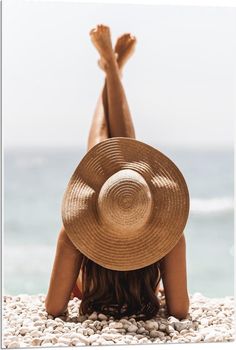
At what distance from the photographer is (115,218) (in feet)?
9.37

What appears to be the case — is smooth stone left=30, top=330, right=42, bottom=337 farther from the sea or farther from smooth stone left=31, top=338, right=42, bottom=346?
the sea

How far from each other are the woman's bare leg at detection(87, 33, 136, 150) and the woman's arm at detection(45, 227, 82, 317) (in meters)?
0.64

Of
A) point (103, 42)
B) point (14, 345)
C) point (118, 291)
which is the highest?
point (103, 42)

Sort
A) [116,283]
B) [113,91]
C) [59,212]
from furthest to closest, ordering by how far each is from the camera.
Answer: [59,212] < [113,91] < [116,283]

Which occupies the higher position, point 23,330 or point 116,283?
point 116,283

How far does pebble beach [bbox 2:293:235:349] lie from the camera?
2.86 metres

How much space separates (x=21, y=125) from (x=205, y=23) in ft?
7.25

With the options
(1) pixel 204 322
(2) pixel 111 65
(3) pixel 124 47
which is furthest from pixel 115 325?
(3) pixel 124 47

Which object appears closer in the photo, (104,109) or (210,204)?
(104,109)

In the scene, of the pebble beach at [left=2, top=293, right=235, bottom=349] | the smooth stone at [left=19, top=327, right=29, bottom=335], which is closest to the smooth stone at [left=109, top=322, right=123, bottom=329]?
the pebble beach at [left=2, top=293, right=235, bottom=349]

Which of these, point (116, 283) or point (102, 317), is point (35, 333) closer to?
point (102, 317)

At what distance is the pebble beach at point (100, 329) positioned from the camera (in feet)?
9.39

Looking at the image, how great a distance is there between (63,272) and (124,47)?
1.48m

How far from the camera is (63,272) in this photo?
300 cm
